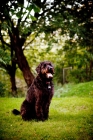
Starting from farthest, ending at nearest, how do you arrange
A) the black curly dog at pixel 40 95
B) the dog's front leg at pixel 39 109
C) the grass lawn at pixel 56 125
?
the dog's front leg at pixel 39 109, the black curly dog at pixel 40 95, the grass lawn at pixel 56 125

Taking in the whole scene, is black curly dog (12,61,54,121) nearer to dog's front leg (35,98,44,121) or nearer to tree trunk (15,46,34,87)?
dog's front leg (35,98,44,121)

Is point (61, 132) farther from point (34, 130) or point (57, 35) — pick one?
point (57, 35)

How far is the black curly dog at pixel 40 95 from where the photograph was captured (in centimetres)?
614

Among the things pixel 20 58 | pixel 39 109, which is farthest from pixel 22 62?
pixel 39 109

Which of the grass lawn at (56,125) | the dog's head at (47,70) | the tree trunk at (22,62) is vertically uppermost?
the dog's head at (47,70)

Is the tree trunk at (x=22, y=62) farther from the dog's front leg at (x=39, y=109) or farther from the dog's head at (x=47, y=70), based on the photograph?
the dog's head at (x=47, y=70)

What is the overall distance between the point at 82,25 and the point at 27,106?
7.58 m

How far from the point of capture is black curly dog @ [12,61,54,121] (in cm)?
614

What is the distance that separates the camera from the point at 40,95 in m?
6.31

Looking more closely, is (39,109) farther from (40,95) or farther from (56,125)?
(56,125)

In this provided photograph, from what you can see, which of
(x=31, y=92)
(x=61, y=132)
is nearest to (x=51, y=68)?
(x=31, y=92)

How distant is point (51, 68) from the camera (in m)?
5.96

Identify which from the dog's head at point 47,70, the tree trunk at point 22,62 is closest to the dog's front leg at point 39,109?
the dog's head at point 47,70

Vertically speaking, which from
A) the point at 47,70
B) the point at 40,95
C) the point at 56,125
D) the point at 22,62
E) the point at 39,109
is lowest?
the point at 22,62
